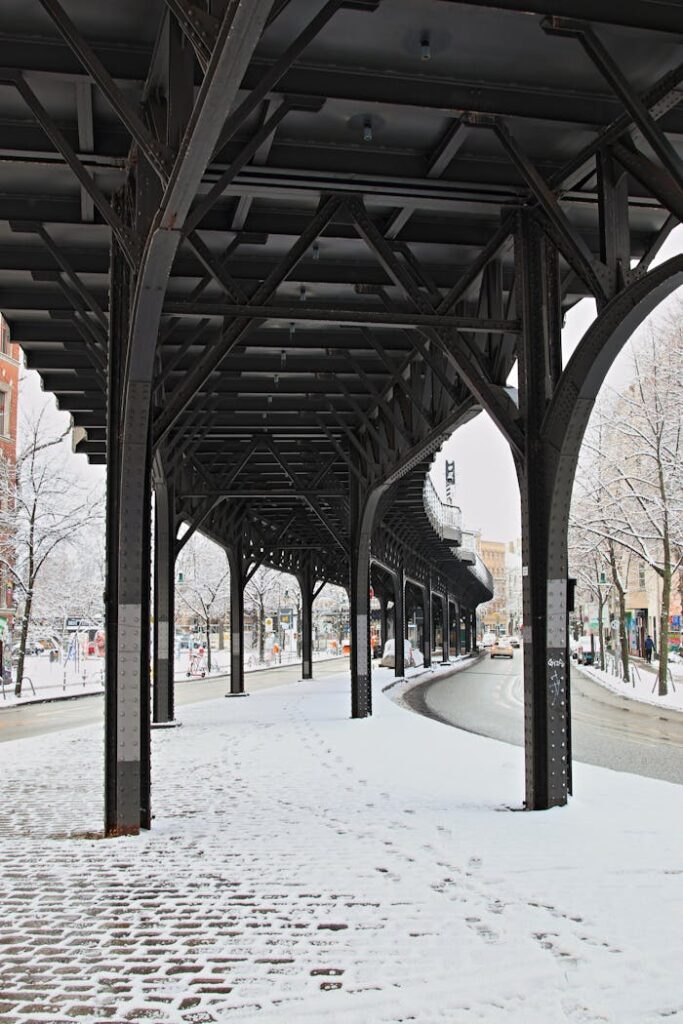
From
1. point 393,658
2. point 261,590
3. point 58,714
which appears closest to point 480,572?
point 261,590

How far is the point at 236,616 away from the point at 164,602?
28.8 feet

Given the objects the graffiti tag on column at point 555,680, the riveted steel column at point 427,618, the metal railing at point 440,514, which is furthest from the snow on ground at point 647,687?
the graffiti tag on column at point 555,680

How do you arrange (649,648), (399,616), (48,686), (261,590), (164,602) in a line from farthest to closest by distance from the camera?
(261,590) → (649,648) → (48,686) → (399,616) → (164,602)

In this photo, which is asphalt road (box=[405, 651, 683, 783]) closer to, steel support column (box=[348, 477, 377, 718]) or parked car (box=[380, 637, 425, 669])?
steel support column (box=[348, 477, 377, 718])

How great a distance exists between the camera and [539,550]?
9.59 meters

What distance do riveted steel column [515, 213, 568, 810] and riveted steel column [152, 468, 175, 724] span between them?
A: 11078 mm

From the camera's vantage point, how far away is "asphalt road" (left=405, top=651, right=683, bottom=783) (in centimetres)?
1619

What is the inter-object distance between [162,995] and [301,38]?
199 inches

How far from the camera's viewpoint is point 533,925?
581cm

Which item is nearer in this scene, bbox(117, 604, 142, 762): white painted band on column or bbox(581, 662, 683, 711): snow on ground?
bbox(117, 604, 142, 762): white painted band on column

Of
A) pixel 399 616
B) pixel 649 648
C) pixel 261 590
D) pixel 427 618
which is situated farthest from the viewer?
pixel 261 590

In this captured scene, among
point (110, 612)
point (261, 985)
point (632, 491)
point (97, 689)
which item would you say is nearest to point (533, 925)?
point (261, 985)

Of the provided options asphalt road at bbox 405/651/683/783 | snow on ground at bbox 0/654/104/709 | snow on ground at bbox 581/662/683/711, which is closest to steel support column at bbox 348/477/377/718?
asphalt road at bbox 405/651/683/783

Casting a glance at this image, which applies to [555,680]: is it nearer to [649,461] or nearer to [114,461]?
[114,461]
